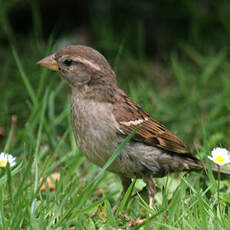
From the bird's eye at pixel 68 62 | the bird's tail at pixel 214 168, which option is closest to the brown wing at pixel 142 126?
the bird's tail at pixel 214 168

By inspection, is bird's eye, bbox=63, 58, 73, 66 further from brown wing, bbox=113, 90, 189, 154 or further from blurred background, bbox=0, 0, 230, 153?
blurred background, bbox=0, 0, 230, 153

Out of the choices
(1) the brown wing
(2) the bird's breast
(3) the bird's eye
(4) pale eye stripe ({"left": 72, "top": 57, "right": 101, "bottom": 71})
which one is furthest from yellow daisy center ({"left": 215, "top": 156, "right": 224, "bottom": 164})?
(3) the bird's eye

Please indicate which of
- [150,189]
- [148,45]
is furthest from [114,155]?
[148,45]

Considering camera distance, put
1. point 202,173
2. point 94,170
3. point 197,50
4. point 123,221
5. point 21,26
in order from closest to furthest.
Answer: point 123,221
point 202,173
point 94,170
point 197,50
point 21,26

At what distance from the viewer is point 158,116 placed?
5.15 meters

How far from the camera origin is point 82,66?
3725mm

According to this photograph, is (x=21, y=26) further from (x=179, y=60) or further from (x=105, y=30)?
(x=179, y=60)

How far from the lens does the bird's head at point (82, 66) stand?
3715 millimetres

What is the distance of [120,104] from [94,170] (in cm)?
77

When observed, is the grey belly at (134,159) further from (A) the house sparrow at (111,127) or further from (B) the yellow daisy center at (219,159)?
(B) the yellow daisy center at (219,159)

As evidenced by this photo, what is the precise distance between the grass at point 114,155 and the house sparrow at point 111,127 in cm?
16

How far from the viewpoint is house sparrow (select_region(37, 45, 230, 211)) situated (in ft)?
11.3

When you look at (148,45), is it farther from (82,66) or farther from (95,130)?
(95,130)

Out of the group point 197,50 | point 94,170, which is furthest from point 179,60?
point 94,170
